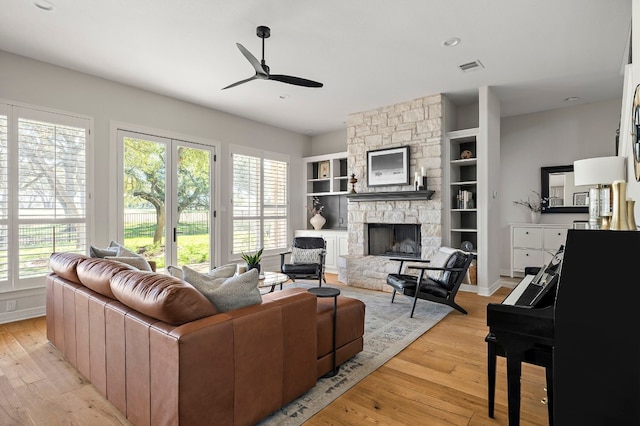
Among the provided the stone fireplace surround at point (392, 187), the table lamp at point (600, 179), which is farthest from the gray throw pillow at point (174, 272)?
the stone fireplace surround at point (392, 187)

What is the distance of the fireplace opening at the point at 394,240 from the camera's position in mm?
5543

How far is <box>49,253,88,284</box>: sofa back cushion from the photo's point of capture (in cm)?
257

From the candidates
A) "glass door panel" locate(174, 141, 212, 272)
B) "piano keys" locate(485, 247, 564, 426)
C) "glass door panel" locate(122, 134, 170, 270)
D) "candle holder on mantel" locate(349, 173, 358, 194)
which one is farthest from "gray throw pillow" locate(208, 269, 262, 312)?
"candle holder on mantel" locate(349, 173, 358, 194)

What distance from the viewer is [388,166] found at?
5.50 m

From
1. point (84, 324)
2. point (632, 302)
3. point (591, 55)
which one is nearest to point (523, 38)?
point (591, 55)

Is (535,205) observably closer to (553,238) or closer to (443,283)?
(553,238)

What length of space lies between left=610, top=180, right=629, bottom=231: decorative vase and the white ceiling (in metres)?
1.91

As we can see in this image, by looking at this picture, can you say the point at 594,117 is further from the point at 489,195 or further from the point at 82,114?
the point at 82,114

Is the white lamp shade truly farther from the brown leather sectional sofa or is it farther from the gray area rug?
the brown leather sectional sofa

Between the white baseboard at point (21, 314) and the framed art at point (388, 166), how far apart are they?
4814 mm

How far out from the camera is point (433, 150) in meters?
5.08

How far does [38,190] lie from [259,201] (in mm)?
3345

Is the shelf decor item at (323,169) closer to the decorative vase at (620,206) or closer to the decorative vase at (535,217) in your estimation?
the decorative vase at (535,217)

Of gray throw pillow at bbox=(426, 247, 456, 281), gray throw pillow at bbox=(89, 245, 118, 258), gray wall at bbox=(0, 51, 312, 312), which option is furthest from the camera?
gray throw pillow at bbox=(426, 247, 456, 281)
